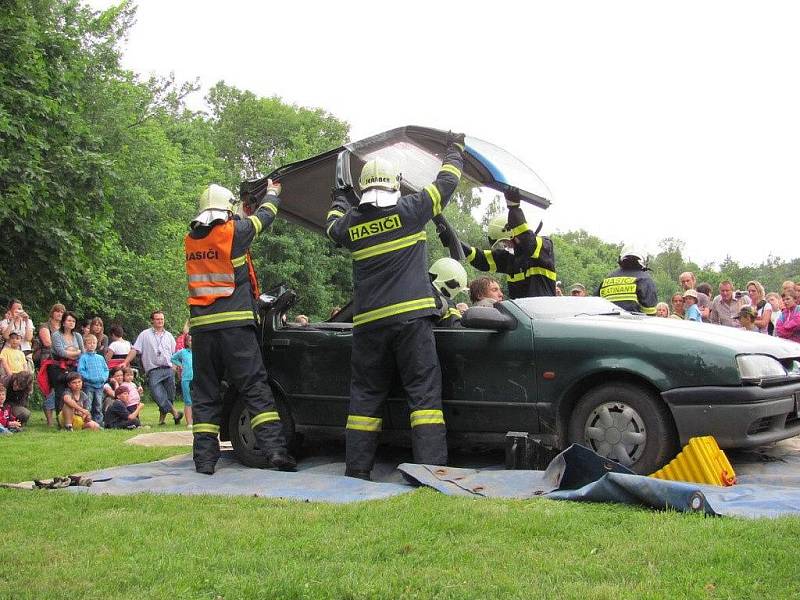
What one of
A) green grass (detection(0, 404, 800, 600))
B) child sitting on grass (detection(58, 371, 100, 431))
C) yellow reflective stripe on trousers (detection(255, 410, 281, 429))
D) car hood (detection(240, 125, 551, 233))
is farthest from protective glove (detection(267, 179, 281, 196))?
child sitting on grass (detection(58, 371, 100, 431))

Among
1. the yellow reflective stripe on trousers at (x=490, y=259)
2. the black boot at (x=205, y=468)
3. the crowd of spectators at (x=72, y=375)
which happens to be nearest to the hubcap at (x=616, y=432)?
the yellow reflective stripe on trousers at (x=490, y=259)

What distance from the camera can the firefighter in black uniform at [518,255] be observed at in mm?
7633

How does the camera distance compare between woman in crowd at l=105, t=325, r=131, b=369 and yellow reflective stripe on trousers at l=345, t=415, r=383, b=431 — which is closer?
yellow reflective stripe on trousers at l=345, t=415, r=383, b=431

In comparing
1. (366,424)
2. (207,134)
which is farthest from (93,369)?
(207,134)

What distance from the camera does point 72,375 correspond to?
12.4m

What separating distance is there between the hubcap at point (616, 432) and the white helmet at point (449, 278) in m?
1.86

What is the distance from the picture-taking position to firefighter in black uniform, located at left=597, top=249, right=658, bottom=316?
877cm

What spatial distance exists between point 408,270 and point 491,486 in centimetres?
176

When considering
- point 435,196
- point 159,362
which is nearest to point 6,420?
point 159,362

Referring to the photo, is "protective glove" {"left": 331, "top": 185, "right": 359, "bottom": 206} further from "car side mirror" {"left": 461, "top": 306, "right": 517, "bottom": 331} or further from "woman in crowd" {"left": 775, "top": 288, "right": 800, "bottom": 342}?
"woman in crowd" {"left": 775, "top": 288, "right": 800, "bottom": 342}

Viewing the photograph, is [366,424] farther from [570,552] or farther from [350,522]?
[570,552]

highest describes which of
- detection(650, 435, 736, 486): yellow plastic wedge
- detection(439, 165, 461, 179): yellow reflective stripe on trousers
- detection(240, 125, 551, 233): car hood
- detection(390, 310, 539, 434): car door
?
detection(240, 125, 551, 233): car hood

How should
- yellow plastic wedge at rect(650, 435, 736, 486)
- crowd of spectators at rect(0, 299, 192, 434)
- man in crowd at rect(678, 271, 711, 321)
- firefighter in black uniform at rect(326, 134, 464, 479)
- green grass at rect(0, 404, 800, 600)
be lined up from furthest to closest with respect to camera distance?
1. crowd of spectators at rect(0, 299, 192, 434)
2. man in crowd at rect(678, 271, 711, 321)
3. firefighter in black uniform at rect(326, 134, 464, 479)
4. yellow plastic wedge at rect(650, 435, 736, 486)
5. green grass at rect(0, 404, 800, 600)

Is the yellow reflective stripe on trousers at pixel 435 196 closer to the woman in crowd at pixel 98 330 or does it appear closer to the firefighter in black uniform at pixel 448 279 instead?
the firefighter in black uniform at pixel 448 279
